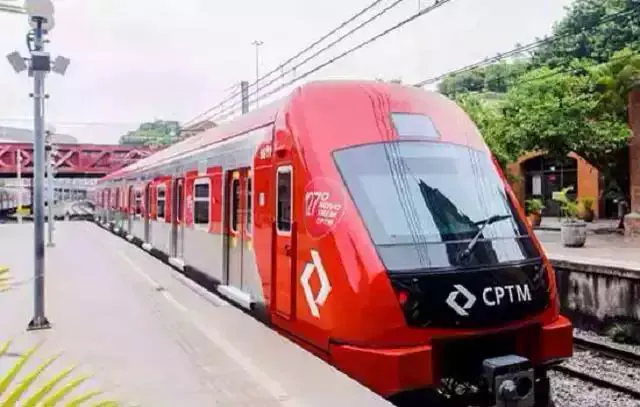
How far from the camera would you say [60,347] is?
593cm

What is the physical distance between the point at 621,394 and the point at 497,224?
3022 mm

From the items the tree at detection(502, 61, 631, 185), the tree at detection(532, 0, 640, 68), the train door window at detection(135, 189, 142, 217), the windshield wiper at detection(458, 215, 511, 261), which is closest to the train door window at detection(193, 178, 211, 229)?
the windshield wiper at detection(458, 215, 511, 261)

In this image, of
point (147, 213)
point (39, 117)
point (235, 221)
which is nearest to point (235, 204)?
point (235, 221)

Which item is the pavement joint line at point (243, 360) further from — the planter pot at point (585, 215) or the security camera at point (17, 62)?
the planter pot at point (585, 215)

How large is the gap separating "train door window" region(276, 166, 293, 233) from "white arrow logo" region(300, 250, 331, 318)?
0.60m

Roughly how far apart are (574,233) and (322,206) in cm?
1378

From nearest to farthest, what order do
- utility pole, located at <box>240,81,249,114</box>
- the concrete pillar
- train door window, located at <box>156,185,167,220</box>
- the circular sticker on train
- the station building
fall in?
1. the circular sticker on train
2. train door window, located at <box>156,185,167,220</box>
3. the concrete pillar
4. utility pole, located at <box>240,81,249,114</box>
5. the station building

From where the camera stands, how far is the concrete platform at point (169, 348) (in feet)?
13.7

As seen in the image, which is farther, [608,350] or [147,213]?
[147,213]

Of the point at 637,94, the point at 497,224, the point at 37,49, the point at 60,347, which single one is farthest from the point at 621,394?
the point at 637,94

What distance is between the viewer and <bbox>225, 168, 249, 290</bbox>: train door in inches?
300

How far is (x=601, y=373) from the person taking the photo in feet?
26.0

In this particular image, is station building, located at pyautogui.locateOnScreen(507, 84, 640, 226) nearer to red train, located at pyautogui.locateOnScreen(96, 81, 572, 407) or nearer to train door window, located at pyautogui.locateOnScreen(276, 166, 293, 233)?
red train, located at pyautogui.locateOnScreen(96, 81, 572, 407)

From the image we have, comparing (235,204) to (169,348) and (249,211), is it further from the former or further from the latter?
(169,348)
